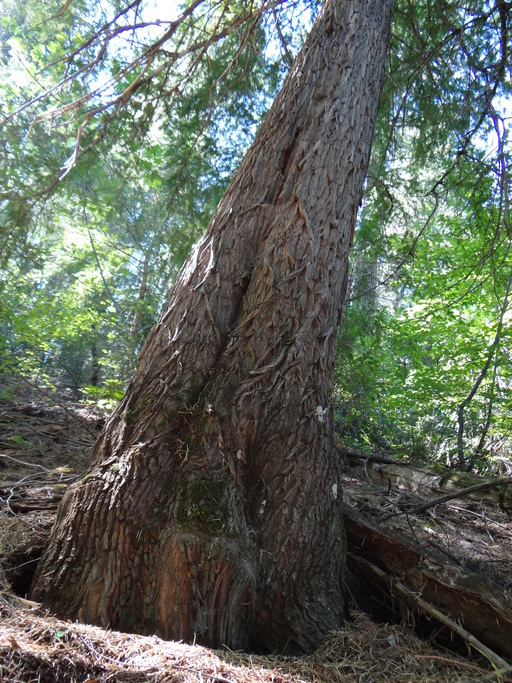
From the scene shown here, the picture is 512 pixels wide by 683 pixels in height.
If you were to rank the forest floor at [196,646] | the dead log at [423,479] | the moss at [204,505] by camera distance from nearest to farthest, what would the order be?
the forest floor at [196,646] < the moss at [204,505] < the dead log at [423,479]

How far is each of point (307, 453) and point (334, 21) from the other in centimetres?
309

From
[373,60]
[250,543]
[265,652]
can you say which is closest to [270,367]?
[250,543]

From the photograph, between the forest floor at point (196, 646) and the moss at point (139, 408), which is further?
the moss at point (139, 408)

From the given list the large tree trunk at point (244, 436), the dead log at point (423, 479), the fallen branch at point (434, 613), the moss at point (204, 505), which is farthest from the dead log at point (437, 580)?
the dead log at point (423, 479)

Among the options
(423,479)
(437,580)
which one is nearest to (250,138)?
(423,479)

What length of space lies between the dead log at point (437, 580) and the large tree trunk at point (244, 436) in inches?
7.7

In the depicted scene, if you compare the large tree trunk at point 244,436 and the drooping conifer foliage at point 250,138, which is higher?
the drooping conifer foliage at point 250,138

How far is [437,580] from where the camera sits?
2.03 m

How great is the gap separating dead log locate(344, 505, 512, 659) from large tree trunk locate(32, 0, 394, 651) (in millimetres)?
195

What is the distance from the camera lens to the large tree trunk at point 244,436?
1.82 meters

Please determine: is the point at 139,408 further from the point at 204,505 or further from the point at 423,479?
the point at 423,479

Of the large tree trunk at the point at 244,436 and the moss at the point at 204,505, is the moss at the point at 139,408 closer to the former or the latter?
the large tree trunk at the point at 244,436

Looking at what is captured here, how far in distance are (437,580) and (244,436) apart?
118 cm

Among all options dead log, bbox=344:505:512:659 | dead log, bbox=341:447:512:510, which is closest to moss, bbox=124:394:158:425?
dead log, bbox=344:505:512:659
